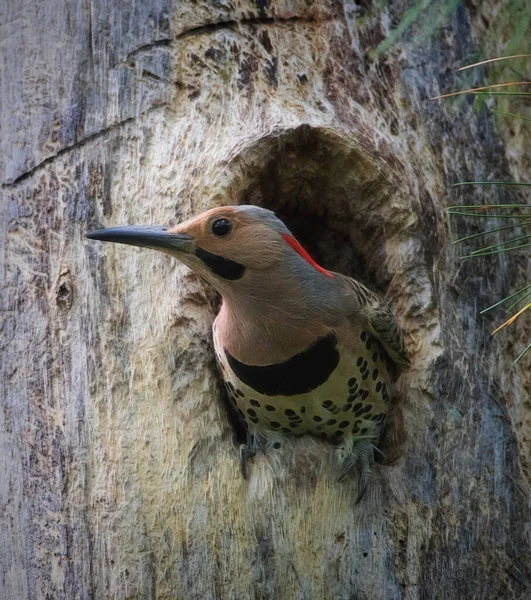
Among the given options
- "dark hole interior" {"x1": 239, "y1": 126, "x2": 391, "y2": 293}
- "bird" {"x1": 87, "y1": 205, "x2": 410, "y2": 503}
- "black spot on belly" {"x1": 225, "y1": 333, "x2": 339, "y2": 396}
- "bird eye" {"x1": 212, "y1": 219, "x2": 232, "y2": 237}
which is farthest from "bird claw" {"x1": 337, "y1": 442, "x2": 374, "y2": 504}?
"bird eye" {"x1": 212, "y1": 219, "x2": 232, "y2": 237}

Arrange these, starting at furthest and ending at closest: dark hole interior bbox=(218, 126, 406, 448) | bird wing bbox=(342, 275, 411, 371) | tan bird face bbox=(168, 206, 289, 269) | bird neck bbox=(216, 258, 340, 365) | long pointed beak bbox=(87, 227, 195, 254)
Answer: dark hole interior bbox=(218, 126, 406, 448), bird wing bbox=(342, 275, 411, 371), bird neck bbox=(216, 258, 340, 365), tan bird face bbox=(168, 206, 289, 269), long pointed beak bbox=(87, 227, 195, 254)

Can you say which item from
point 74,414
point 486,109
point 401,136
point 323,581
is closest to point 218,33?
point 401,136

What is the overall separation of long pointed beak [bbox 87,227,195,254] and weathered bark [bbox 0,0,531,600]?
26 cm

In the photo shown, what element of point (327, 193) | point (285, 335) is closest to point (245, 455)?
point (285, 335)

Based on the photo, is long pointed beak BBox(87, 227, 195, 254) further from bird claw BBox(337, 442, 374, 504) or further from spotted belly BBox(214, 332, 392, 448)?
bird claw BBox(337, 442, 374, 504)

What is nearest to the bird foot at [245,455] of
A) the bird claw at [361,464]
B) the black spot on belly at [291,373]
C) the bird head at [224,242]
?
the black spot on belly at [291,373]

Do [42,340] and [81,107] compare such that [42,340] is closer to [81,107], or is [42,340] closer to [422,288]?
[81,107]

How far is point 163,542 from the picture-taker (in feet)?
8.91

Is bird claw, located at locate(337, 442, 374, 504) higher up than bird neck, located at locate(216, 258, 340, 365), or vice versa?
bird neck, located at locate(216, 258, 340, 365)

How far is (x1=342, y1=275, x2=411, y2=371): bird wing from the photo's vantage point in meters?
3.16

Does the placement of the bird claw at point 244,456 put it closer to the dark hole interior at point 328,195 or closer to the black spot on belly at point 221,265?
the black spot on belly at point 221,265

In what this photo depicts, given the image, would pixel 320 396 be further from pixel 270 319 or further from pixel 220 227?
pixel 220 227

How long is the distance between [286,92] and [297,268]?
0.73 metres

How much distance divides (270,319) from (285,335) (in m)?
0.08
